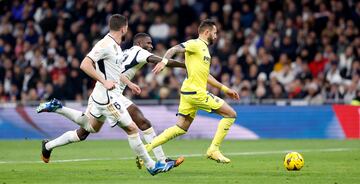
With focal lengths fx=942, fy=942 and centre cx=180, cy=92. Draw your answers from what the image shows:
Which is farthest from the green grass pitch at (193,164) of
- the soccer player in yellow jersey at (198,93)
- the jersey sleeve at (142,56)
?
the jersey sleeve at (142,56)

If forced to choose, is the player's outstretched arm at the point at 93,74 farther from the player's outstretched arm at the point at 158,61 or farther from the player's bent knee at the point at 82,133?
the player's bent knee at the point at 82,133

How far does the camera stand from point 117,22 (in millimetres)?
14055

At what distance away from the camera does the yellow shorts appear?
15898 mm

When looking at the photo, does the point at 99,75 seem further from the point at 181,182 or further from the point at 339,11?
the point at 339,11

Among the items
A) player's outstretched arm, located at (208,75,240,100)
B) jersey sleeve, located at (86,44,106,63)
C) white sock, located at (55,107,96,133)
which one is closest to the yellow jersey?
player's outstretched arm, located at (208,75,240,100)

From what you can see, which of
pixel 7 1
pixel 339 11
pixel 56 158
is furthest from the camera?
pixel 7 1

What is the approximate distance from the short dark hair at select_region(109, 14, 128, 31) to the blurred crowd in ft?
40.4

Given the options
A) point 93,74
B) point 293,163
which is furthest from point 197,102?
point 93,74

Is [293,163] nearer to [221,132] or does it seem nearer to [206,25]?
[221,132]

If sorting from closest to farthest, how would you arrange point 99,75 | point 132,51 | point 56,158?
point 99,75
point 132,51
point 56,158

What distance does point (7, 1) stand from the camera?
34.8m

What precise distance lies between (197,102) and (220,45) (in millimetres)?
13242

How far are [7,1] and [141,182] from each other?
23.3 meters

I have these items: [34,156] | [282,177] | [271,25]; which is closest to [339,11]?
[271,25]
